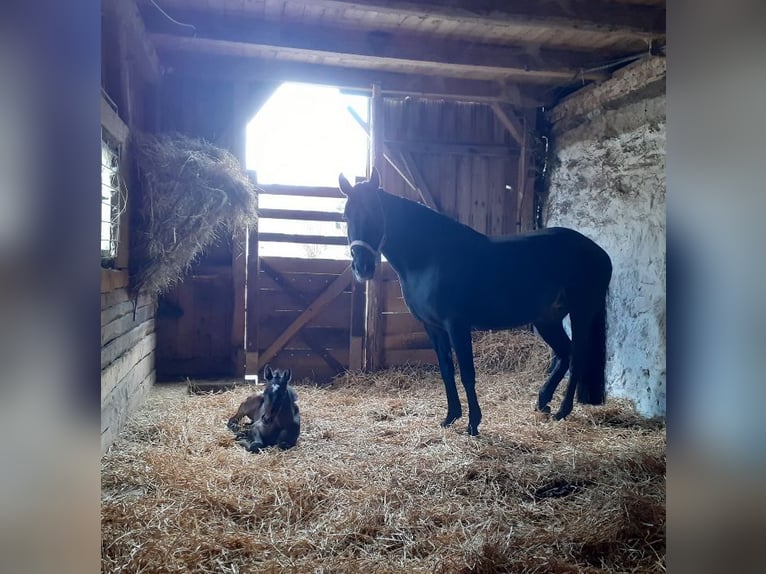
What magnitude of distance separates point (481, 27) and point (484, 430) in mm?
2839

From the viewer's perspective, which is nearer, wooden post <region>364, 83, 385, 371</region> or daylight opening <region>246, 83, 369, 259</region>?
daylight opening <region>246, 83, 369, 259</region>

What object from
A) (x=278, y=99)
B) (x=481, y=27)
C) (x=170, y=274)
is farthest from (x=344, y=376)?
(x=481, y=27)

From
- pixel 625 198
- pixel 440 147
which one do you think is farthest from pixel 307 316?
pixel 625 198

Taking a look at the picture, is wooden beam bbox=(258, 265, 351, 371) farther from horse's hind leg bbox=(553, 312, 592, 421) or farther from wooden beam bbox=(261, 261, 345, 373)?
horse's hind leg bbox=(553, 312, 592, 421)

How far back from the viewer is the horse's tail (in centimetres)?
325

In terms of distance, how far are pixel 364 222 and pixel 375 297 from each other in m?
1.40

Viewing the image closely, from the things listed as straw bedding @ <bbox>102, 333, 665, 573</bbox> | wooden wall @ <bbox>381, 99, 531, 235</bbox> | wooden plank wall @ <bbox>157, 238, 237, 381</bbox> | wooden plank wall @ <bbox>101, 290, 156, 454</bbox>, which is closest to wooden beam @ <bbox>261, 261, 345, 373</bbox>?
wooden plank wall @ <bbox>157, 238, 237, 381</bbox>

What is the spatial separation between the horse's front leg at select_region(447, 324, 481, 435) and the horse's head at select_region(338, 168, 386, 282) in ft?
2.00

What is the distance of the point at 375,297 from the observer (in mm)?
4230

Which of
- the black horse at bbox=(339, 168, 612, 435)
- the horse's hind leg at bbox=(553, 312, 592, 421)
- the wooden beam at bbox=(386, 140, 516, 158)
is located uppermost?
the wooden beam at bbox=(386, 140, 516, 158)

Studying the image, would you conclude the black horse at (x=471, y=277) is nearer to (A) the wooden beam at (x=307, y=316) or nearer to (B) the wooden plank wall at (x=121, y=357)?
(B) the wooden plank wall at (x=121, y=357)

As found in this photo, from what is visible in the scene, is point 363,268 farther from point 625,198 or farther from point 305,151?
point 625,198
